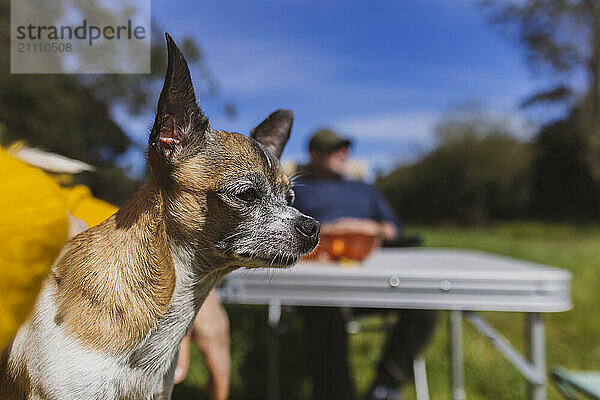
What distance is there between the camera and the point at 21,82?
2.56 metres

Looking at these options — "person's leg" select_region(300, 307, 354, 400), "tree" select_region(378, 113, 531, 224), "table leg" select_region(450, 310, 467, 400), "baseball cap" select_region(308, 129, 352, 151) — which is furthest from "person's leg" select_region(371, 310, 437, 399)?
"tree" select_region(378, 113, 531, 224)

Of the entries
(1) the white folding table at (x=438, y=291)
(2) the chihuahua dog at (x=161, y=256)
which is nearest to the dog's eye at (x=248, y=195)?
(2) the chihuahua dog at (x=161, y=256)

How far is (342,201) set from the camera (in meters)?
2.91

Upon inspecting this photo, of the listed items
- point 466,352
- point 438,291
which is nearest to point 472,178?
point 466,352

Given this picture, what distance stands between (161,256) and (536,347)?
1.53 m

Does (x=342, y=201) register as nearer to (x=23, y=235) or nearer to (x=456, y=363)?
(x=456, y=363)

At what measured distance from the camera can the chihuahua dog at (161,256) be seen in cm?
58

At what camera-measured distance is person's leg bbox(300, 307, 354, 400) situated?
2359 millimetres

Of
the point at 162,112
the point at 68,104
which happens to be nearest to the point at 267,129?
the point at 162,112

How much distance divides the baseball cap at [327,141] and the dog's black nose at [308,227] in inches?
89.8

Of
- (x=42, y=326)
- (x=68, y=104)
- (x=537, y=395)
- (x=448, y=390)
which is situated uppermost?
(x=68, y=104)

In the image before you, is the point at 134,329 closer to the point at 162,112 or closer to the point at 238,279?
the point at 162,112

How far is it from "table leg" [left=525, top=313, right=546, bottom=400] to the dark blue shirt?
1259 millimetres

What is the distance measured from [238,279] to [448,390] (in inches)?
69.8
